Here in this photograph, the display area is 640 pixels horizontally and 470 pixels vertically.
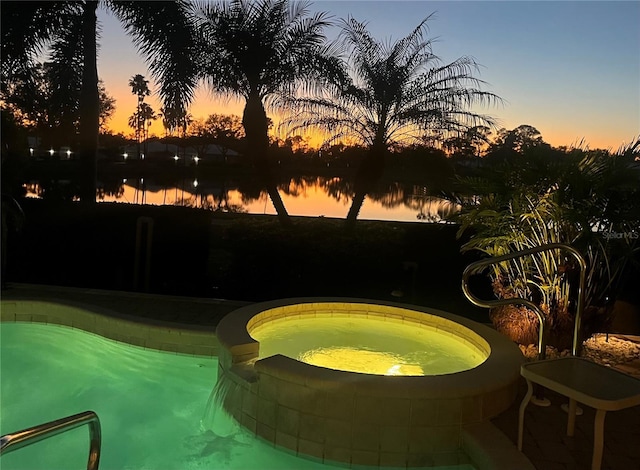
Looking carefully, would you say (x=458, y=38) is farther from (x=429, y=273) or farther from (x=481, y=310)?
(x=481, y=310)

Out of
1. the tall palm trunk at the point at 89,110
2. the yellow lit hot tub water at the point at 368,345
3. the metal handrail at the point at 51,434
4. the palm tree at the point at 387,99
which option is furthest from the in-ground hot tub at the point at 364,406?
the tall palm trunk at the point at 89,110

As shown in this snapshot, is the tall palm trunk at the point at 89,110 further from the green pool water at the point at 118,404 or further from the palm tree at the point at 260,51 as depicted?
the green pool water at the point at 118,404

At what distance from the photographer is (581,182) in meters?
4.42

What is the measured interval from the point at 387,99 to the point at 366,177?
1.17m

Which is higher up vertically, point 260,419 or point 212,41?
point 212,41

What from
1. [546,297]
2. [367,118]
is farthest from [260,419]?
[367,118]

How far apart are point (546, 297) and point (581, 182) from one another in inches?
46.4

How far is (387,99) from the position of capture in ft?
24.3

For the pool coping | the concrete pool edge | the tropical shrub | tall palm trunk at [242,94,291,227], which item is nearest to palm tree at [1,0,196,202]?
tall palm trunk at [242,94,291,227]

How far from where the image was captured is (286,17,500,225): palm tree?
283 inches

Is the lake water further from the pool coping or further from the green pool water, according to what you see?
the green pool water

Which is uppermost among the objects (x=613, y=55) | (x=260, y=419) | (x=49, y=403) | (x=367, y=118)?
(x=613, y=55)

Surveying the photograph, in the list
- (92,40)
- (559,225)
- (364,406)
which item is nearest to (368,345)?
(364,406)

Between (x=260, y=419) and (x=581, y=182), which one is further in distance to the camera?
(x=581, y=182)
